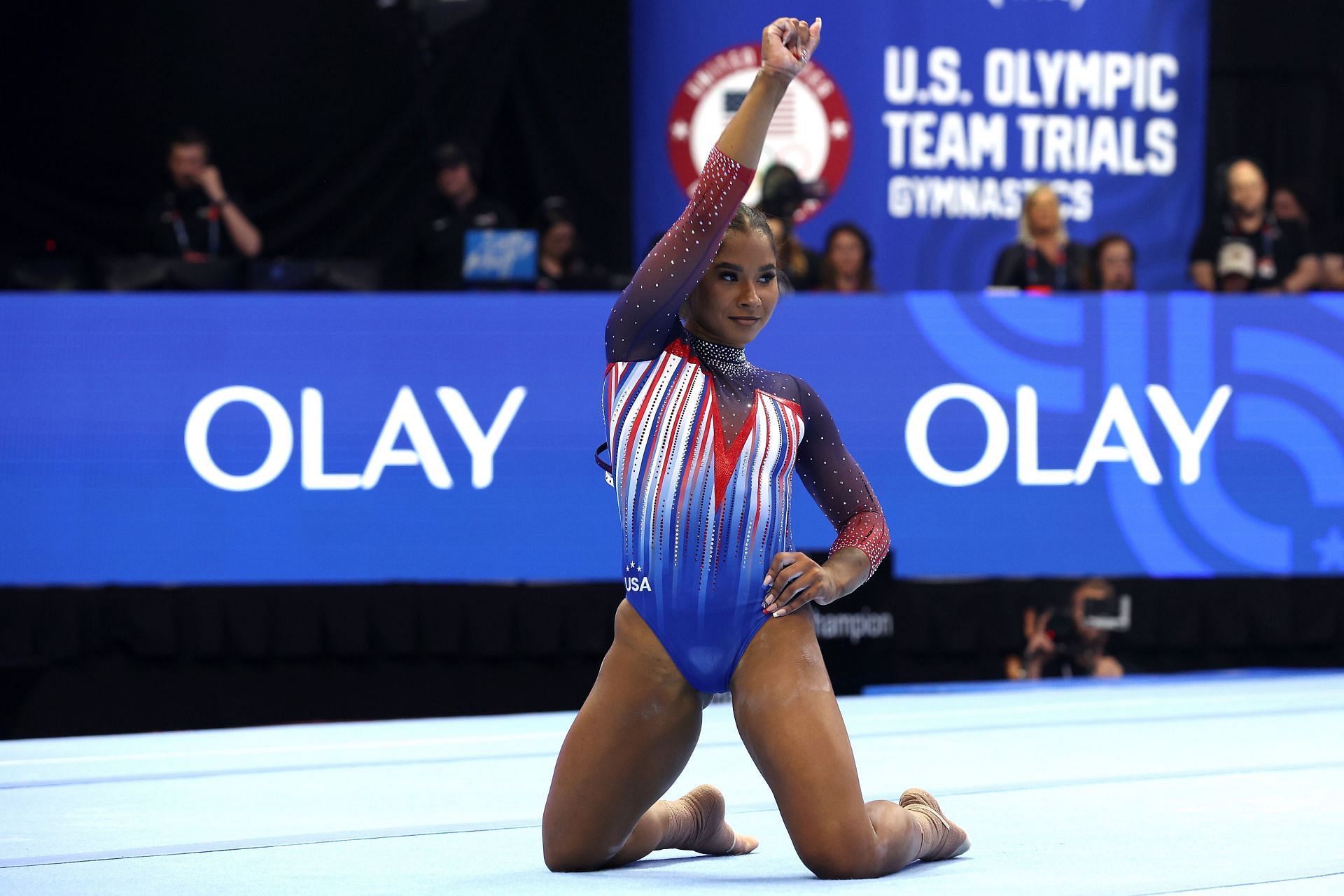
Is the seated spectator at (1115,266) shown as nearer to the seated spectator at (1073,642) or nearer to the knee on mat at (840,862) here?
the seated spectator at (1073,642)

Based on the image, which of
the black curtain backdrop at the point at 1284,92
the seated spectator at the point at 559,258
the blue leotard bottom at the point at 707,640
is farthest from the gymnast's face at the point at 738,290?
the black curtain backdrop at the point at 1284,92

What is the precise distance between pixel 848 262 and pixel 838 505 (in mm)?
3721

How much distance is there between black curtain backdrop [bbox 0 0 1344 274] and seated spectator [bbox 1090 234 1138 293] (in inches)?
124

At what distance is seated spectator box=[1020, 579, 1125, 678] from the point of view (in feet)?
19.4

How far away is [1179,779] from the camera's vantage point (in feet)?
12.4

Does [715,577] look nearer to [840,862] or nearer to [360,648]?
[840,862]

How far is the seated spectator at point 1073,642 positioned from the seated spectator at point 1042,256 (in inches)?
53.5

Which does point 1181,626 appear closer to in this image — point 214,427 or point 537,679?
point 537,679

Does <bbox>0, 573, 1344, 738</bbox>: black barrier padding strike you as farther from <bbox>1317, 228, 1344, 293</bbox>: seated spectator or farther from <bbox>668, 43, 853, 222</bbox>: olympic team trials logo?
<bbox>668, 43, 853, 222</bbox>: olympic team trials logo

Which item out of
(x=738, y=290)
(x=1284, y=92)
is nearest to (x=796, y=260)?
(x=738, y=290)

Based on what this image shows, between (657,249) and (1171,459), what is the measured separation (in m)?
3.53

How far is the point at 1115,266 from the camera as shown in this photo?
6652 millimetres

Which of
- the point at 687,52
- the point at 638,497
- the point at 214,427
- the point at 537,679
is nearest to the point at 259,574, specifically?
the point at 214,427

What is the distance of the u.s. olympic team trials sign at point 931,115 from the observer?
8.67 m
